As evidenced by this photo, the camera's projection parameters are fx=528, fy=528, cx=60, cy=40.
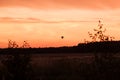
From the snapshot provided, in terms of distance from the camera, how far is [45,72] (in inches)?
2618

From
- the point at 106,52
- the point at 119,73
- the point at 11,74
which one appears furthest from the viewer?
the point at 119,73

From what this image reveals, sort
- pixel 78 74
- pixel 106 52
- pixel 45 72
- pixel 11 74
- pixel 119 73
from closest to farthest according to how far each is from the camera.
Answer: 1. pixel 11 74
2. pixel 106 52
3. pixel 119 73
4. pixel 78 74
5. pixel 45 72

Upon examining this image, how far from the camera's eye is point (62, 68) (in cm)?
6888

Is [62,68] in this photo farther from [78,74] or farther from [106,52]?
[106,52]

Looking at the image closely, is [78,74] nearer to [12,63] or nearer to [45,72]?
[45,72]

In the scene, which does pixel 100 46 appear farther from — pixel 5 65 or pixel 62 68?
pixel 62 68

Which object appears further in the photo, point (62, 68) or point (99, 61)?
point (62, 68)

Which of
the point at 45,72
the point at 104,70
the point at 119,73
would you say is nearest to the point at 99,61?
the point at 104,70

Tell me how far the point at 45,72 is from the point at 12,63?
80.1ft

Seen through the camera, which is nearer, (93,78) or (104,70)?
(104,70)

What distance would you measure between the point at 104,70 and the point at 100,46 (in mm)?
2983

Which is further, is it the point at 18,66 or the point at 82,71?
the point at 82,71

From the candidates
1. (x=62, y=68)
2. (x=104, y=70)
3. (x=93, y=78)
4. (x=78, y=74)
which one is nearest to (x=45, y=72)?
(x=62, y=68)

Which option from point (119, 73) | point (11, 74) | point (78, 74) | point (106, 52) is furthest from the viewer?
point (78, 74)
